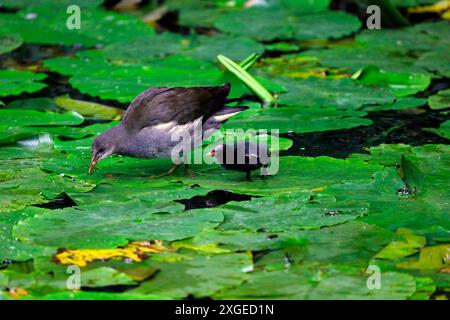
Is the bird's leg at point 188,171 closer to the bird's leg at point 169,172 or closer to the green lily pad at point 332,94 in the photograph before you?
the bird's leg at point 169,172

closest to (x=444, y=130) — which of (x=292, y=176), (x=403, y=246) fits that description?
(x=292, y=176)

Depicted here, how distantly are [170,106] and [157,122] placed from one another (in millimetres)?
155

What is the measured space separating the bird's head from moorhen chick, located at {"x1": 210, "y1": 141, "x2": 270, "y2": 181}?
74 cm

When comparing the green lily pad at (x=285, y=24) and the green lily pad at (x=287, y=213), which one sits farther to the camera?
the green lily pad at (x=285, y=24)

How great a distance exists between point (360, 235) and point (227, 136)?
7.47ft

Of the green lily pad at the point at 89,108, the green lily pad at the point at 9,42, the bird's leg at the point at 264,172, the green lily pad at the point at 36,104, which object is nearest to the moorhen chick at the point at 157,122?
the bird's leg at the point at 264,172

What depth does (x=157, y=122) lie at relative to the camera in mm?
6512

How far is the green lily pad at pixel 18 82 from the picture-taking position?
27.9 ft

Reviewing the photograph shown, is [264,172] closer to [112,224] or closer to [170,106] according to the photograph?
[170,106]

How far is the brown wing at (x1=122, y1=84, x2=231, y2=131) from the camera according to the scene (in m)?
6.52

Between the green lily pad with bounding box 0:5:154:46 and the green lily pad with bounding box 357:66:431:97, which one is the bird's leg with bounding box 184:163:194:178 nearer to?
the green lily pad with bounding box 357:66:431:97

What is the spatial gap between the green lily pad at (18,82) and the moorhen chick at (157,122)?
2242mm
